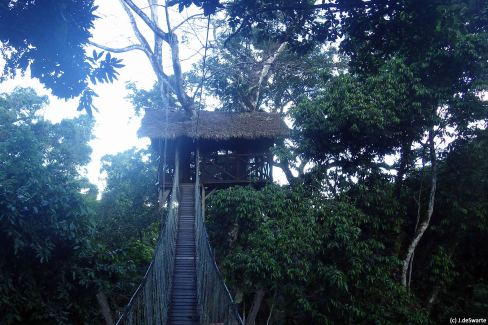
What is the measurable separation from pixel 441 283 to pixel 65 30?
21.6 feet

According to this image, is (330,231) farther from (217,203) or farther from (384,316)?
(217,203)

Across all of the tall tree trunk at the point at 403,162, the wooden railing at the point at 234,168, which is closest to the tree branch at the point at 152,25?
the wooden railing at the point at 234,168

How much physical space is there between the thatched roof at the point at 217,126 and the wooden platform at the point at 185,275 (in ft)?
5.14

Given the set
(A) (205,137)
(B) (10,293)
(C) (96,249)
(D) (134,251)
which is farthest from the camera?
(A) (205,137)

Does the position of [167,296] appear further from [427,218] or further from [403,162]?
[403,162]

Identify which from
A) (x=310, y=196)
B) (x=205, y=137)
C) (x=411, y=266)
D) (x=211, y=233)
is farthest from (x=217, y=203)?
(x=411, y=266)

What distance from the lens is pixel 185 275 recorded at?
5.37 metres

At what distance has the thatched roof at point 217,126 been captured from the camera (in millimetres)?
8961

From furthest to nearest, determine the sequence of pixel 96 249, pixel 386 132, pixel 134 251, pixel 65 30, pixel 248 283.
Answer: pixel 134 251 → pixel 386 132 → pixel 248 283 → pixel 96 249 → pixel 65 30

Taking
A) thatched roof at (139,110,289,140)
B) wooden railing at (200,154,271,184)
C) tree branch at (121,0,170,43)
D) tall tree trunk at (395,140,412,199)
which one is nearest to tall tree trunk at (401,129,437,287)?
tall tree trunk at (395,140,412,199)

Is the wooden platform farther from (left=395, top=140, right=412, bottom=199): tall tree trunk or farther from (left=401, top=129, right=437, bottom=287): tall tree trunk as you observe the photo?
(left=395, top=140, right=412, bottom=199): tall tree trunk

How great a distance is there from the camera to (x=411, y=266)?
706cm

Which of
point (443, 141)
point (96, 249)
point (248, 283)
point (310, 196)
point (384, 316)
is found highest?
point (443, 141)

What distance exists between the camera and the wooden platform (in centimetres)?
440
